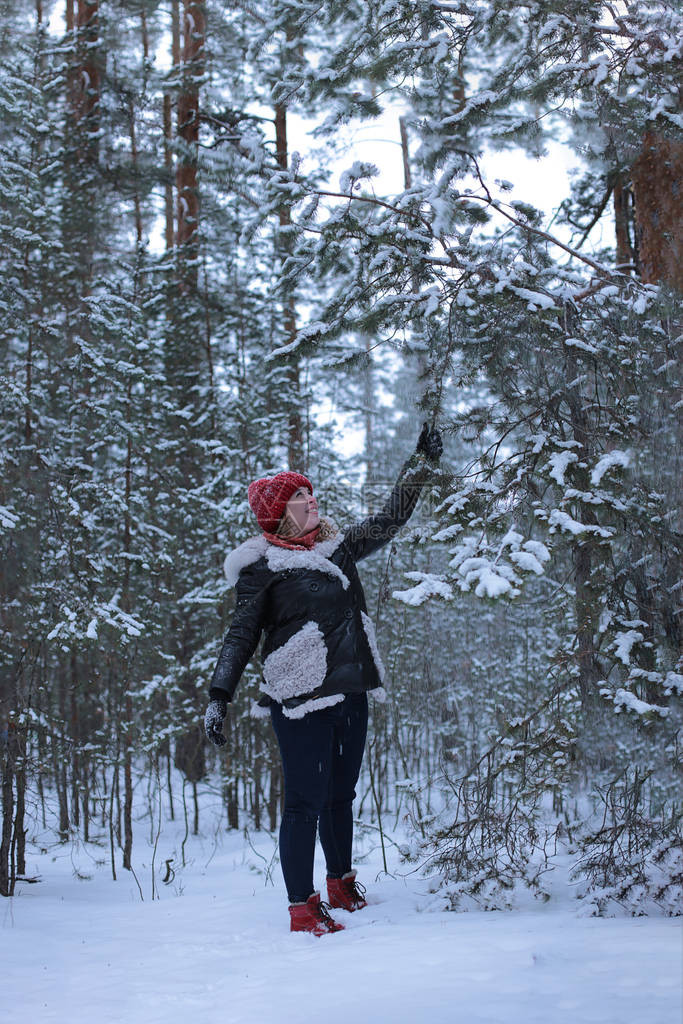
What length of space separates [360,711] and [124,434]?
5106mm

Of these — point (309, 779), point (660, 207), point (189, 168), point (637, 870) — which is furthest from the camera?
point (189, 168)

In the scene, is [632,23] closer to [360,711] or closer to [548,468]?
[548,468]

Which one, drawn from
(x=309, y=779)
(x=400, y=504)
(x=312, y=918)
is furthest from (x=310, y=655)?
(x=312, y=918)

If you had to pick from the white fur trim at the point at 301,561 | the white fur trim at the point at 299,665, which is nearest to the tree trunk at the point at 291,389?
the white fur trim at the point at 301,561

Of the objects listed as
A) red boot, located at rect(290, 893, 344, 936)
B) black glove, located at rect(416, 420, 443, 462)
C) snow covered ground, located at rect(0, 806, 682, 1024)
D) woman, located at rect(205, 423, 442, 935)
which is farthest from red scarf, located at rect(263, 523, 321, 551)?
snow covered ground, located at rect(0, 806, 682, 1024)

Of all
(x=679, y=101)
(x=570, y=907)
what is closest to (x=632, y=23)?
(x=679, y=101)

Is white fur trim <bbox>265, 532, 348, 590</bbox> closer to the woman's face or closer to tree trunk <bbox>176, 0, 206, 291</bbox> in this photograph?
the woman's face

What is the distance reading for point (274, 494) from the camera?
4.12 m

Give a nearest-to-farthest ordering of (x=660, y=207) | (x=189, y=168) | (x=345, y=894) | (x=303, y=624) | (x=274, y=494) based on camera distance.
A: (x=303, y=624) → (x=345, y=894) → (x=274, y=494) → (x=660, y=207) → (x=189, y=168)

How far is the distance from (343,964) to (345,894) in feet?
3.44

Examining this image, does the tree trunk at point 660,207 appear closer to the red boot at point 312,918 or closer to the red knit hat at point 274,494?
the red knit hat at point 274,494

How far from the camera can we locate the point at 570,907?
3613mm

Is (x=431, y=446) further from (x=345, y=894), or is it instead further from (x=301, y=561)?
(x=345, y=894)

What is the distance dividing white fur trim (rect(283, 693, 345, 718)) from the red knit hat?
925 millimetres
